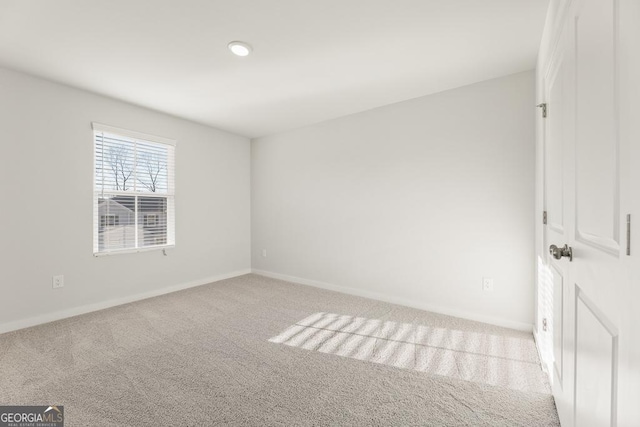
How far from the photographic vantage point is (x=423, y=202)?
10.8ft

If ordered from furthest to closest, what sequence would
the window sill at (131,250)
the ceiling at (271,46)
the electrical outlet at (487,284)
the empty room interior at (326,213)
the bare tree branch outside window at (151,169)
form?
the bare tree branch outside window at (151,169)
the window sill at (131,250)
the electrical outlet at (487,284)
the ceiling at (271,46)
the empty room interior at (326,213)

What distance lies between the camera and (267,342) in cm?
248

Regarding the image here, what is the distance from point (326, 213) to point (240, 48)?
7.69 ft

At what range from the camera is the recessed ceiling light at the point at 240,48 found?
226cm

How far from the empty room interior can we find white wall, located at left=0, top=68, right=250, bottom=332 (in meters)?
0.02

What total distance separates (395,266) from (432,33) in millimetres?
2376

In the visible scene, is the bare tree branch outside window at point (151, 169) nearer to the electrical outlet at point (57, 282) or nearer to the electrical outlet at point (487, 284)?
the electrical outlet at point (57, 282)

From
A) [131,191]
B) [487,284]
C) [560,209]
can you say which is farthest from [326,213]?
[560,209]

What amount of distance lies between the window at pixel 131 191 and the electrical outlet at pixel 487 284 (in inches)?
150

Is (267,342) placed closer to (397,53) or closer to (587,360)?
(587,360)

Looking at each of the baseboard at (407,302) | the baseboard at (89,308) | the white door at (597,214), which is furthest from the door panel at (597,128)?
the baseboard at (89,308)

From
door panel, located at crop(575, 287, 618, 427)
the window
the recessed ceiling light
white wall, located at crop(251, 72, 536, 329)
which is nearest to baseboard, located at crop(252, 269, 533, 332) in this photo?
white wall, located at crop(251, 72, 536, 329)

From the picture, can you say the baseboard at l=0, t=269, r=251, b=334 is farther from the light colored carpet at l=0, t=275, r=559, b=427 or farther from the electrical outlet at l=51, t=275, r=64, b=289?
the electrical outlet at l=51, t=275, r=64, b=289

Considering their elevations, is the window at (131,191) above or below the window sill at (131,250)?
above
